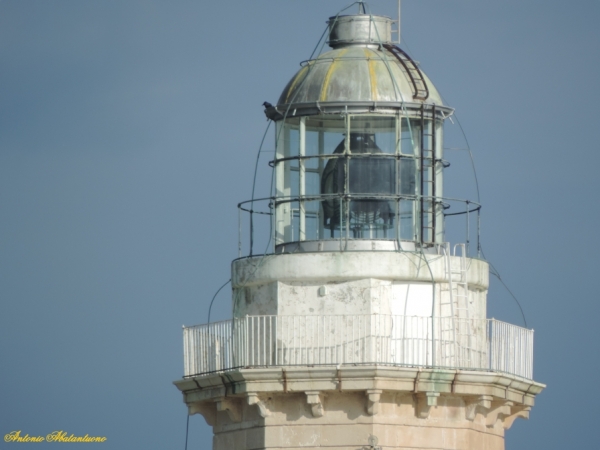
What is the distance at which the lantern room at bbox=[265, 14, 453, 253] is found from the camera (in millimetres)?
39219

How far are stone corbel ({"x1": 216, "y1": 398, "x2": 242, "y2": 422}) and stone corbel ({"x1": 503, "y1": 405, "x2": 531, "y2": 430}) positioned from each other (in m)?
4.13

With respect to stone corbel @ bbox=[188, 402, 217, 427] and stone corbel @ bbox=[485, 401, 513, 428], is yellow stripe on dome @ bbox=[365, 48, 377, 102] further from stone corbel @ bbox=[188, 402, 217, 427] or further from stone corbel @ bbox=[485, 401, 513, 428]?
stone corbel @ bbox=[188, 402, 217, 427]

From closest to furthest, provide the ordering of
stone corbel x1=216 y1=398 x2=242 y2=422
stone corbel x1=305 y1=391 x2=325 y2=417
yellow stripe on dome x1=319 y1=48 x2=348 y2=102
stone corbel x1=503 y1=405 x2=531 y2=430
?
stone corbel x1=305 y1=391 x2=325 y2=417, stone corbel x1=216 y1=398 x2=242 y2=422, yellow stripe on dome x1=319 y1=48 x2=348 y2=102, stone corbel x1=503 y1=405 x2=531 y2=430

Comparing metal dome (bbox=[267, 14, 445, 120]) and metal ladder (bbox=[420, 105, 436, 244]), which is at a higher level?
metal dome (bbox=[267, 14, 445, 120])

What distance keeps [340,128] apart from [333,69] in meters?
0.91

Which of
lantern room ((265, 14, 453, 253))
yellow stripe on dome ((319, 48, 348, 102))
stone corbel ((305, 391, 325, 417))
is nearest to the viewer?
stone corbel ((305, 391, 325, 417))

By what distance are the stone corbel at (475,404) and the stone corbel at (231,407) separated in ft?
11.2

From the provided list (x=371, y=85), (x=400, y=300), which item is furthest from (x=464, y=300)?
(x=371, y=85)

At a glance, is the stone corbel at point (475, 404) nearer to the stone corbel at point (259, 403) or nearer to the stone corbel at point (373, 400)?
the stone corbel at point (373, 400)

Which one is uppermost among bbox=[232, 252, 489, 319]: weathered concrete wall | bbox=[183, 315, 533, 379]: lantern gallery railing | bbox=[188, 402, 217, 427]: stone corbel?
bbox=[232, 252, 489, 319]: weathered concrete wall

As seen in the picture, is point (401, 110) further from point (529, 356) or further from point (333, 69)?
point (529, 356)

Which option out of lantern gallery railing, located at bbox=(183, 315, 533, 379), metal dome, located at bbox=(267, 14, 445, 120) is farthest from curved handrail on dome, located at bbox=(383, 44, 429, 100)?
lantern gallery railing, located at bbox=(183, 315, 533, 379)

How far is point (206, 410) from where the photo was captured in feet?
131

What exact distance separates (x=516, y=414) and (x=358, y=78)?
18.6 feet
